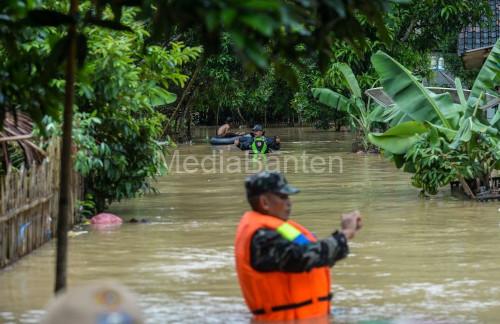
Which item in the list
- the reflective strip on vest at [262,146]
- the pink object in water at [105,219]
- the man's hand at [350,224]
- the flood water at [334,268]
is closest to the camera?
the man's hand at [350,224]

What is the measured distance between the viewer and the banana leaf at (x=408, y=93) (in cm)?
1711

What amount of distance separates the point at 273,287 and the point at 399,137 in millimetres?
11559

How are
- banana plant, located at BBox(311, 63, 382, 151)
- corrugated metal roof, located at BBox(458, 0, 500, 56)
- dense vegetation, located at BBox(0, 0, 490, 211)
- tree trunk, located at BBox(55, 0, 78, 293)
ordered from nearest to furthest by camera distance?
dense vegetation, located at BBox(0, 0, 490, 211) → tree trunk, located at BBox(55, 0, 78, 293) → banana plant, located at BBox(311, 63, 382, 151) → corrugated metal roof, located at BBox(458, 0, 500, 56)

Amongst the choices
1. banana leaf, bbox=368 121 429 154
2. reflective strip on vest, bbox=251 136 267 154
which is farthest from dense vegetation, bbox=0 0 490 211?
reflective strip on vest, bbox=251 136 267 154

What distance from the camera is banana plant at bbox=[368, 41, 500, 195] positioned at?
1641 centimetres

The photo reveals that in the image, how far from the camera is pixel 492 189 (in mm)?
17000

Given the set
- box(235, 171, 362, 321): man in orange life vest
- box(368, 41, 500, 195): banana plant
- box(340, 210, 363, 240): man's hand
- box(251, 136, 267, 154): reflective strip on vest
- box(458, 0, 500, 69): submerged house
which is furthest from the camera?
box(458, 0, 500, 69): submerged house

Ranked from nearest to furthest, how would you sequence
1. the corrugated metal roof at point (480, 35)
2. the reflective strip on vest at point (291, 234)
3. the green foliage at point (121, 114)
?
the reflective strip on vest at point (291, 234)
the green foliage at point (121, 114)
the corrugated metal roof at point (480, 35)

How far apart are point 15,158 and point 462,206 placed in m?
6.91

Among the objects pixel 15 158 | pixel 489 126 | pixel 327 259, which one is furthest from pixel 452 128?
pixel 327 259

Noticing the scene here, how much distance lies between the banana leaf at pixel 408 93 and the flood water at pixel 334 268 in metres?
1.41

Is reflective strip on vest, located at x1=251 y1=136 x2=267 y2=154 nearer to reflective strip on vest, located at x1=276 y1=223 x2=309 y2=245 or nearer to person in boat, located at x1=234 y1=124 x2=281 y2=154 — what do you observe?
A: person in boat, located at x1=234 y1=124 x2=281 y2=154

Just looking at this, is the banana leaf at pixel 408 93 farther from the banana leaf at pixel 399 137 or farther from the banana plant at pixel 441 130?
the banana leaf at pixel 399 137

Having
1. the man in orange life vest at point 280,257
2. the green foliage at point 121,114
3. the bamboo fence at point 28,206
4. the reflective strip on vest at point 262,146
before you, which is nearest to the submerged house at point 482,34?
the reflective strip on vest at point 262,146
